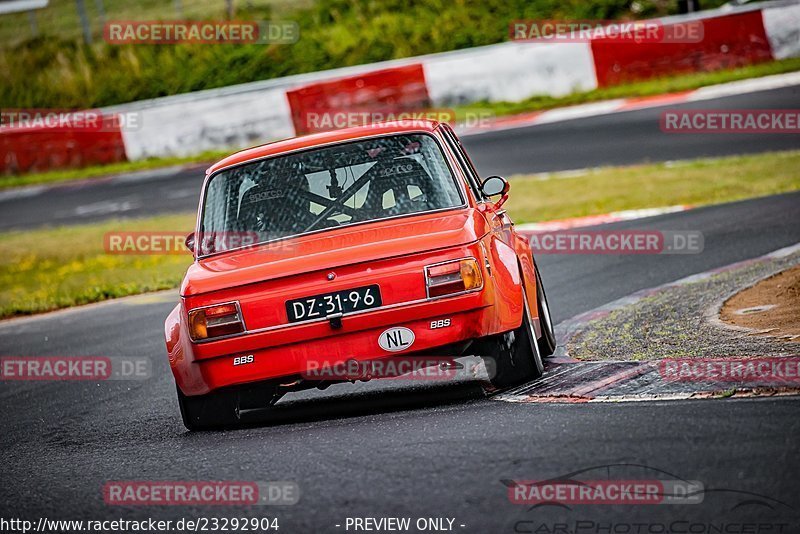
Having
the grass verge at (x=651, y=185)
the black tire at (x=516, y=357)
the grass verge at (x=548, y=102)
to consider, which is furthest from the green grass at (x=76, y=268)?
the black tire at (x=516, y=357)

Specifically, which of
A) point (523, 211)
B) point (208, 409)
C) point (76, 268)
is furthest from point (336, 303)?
point (76, 268)

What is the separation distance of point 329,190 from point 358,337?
1.18m

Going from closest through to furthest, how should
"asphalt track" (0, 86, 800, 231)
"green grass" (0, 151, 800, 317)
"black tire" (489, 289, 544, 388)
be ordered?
"black tire" (489, 289, 544, 388) → "green grass" (0, 151, 800, 317) → "asphalt track" (0, 86, 800, 231)

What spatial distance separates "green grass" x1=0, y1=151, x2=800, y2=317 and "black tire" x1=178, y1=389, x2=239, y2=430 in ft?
25.6

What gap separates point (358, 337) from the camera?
6359 millimetres

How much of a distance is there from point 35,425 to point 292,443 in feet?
7.98

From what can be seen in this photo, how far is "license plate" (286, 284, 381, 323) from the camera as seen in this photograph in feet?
20.8

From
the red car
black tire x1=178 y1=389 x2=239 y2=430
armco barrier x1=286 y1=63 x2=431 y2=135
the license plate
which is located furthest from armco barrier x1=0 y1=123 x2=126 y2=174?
the license plate

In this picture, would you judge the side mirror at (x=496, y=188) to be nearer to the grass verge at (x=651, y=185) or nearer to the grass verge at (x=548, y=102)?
the grass verge at (x=651, y=185)

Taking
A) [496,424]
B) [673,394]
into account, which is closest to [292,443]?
[496,424]

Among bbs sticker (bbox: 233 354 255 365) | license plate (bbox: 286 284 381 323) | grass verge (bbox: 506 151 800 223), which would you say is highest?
license plate (bbox: 286 284 381 323)

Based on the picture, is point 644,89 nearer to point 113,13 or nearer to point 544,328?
point 544,328

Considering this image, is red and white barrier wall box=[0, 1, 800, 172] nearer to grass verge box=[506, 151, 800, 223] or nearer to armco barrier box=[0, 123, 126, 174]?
armco barrier box=[0, 123, 126, 174]

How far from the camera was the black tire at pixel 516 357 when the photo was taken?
6707 mm
